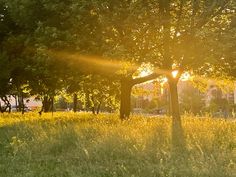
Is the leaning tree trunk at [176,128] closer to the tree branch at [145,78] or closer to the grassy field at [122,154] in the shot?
the grassy field at [122,154]

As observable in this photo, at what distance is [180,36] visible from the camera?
→ 20.5m

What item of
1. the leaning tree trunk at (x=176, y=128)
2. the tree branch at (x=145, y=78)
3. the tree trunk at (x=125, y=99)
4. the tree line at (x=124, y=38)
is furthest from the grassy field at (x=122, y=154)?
the tree trunk at (x=125, y=99)

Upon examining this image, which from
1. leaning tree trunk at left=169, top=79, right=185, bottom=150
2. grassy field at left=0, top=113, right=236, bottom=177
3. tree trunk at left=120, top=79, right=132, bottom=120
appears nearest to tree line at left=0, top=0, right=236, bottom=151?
leaning tree trunk at left=169, top=79, right=185, bottom=150

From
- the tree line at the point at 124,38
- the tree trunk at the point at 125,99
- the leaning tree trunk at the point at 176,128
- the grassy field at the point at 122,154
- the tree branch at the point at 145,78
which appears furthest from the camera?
the tree trunk at the point at 125,99

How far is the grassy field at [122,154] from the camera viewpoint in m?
11.0

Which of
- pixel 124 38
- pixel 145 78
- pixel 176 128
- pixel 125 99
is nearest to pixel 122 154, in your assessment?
pixel 176 128

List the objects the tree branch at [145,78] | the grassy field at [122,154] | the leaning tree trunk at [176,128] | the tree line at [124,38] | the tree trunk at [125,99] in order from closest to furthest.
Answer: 1. the grassy field at [122,154]
2. the leaning tree trunk at [176,128]
3. the tree line at [124,38]
4. the tree branch at [145,78]
5. the tree trunk at [125,99]

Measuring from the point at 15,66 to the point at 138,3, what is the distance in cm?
1476

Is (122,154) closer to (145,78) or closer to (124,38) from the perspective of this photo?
(124,38)

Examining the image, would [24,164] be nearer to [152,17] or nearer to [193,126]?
[193,126]

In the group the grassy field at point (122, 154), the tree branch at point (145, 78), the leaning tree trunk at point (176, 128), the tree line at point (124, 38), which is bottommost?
the grassy field at point (122, 154)

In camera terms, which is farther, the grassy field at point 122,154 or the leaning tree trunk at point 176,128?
the leaning tree trunk at point 176,128

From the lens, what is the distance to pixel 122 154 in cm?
1349

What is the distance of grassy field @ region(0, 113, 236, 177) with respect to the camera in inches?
432
